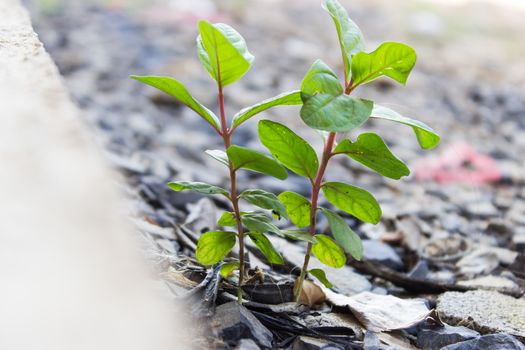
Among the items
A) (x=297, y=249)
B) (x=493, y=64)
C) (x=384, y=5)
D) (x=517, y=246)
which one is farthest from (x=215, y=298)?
(x=384, y=5)

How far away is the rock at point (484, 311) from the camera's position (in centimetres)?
150

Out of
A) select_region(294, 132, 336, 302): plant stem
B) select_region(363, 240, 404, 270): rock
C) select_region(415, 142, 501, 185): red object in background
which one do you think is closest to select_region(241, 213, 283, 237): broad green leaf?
select_region(294, 132, 336, 302): plant stem

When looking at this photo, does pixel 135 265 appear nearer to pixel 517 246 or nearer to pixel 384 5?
pixel 517 246

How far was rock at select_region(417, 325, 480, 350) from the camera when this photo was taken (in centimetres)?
139

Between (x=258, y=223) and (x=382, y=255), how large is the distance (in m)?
0.97

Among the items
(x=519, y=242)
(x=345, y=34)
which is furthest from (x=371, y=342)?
(x=519, y=242)

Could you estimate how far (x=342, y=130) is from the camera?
43.1 inches

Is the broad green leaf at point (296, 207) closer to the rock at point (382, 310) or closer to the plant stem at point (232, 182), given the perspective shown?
the plant stem at point (232, 182)

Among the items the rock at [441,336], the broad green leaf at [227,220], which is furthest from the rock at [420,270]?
the broad green leaf at [227,220]

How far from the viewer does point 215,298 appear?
130 centimetres

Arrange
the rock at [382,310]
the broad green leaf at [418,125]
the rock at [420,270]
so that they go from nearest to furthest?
the broad green leaf at [418,125], the rock at [382,310], the rock at [420,270]

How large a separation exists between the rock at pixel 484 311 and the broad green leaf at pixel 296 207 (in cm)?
50

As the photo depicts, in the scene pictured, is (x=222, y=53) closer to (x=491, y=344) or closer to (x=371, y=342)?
(x=371, y=342)

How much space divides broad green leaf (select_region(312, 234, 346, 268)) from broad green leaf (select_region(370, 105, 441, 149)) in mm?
296
